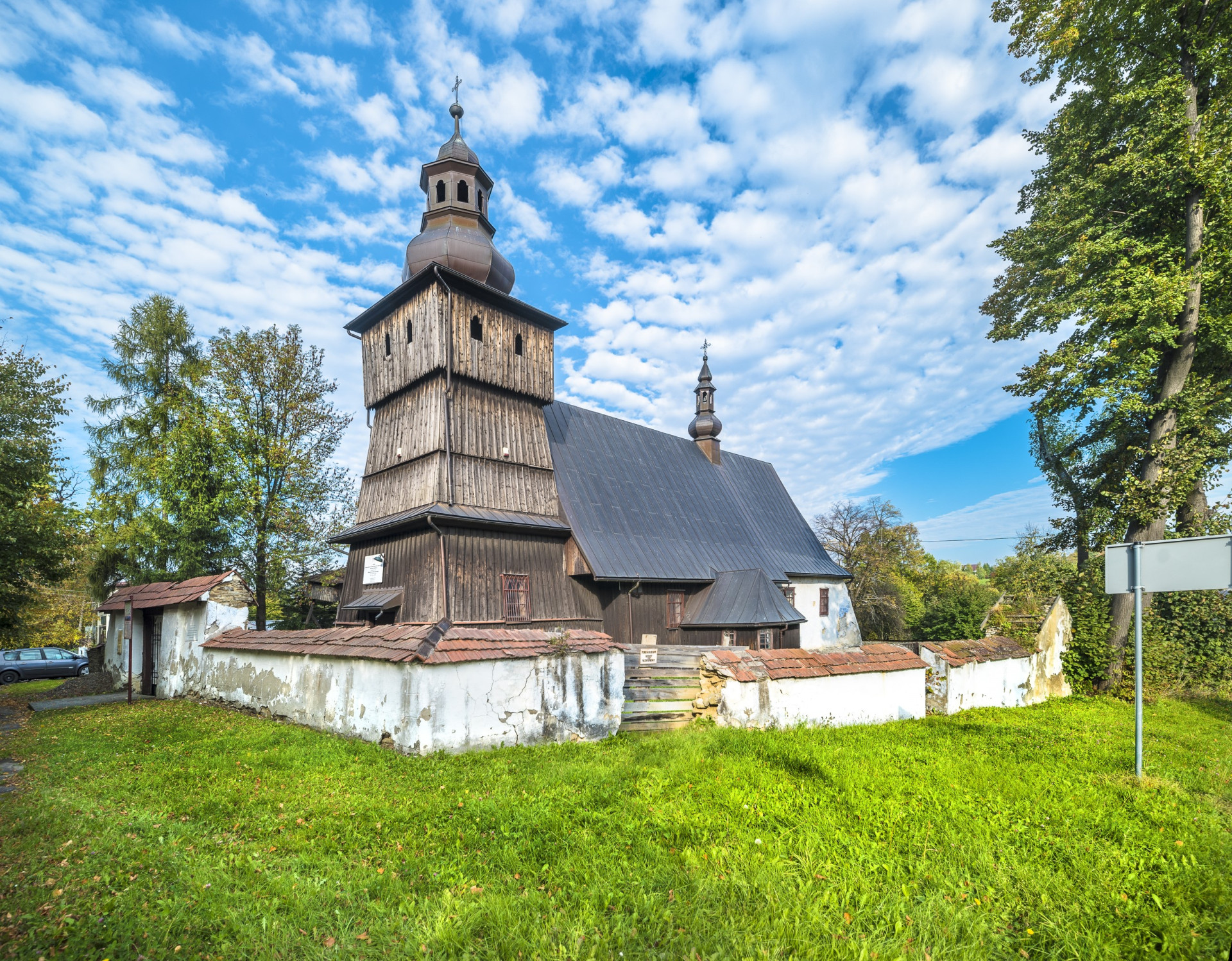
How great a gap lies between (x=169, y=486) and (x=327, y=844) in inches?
732

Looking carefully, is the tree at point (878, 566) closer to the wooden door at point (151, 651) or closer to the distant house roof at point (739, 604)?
the distant house roof at point (739, 604)

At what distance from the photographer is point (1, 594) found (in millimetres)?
14758

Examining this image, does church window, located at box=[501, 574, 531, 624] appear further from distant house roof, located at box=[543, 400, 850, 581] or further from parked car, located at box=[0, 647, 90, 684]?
parked car, located at box=[0, 647, 90, 684]

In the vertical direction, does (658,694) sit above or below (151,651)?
above

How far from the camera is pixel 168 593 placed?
13.2 meters

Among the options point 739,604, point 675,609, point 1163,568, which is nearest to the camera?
point 1163,568

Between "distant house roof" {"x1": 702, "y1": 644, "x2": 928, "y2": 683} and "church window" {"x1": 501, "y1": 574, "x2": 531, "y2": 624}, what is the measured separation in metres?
6.52

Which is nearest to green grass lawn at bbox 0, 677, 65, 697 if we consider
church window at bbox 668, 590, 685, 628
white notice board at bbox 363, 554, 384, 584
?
white notice board at bbox 363, 554, 384, 584

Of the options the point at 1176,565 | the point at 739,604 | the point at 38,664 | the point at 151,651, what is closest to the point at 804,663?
the point at 1176,565

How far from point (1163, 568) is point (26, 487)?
2347 centimetres

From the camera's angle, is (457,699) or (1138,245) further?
(1138,245)

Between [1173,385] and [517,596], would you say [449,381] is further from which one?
[1173,385]

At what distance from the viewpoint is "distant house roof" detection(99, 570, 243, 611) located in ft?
40.4

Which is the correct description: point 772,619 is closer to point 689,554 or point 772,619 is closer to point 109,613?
point 689,554
